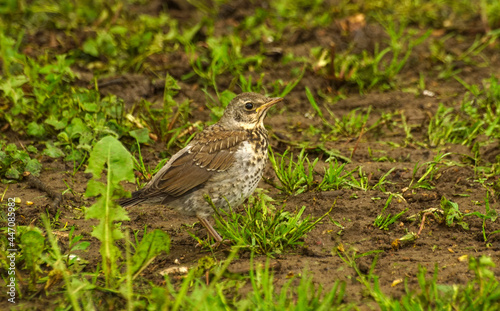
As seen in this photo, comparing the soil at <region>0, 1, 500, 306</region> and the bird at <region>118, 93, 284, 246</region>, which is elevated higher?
the bird at <region>118, 93, 284, 246</region>

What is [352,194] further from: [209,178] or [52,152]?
[52,152]

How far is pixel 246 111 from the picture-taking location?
5.28m

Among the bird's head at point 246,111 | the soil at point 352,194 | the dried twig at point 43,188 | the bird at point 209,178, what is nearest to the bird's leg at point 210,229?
the bird at point 209,178

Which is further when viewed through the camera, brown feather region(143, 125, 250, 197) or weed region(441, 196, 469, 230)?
brown feather region(143, 125, 250, 197)

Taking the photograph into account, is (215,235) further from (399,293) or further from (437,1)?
(437,1)

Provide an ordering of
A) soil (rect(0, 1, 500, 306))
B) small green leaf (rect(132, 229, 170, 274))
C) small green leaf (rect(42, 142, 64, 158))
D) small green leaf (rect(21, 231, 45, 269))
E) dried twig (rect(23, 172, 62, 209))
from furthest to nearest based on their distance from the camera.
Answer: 1. small green leaf (rect(42, 142, 64, 158))
2. dried twig (rect(23, 172, 62, 209))
3. soil (rect(0, 1, 500, 306))
4. small green leaf (rect(132, 229, 170, 274))
5. small green leaf (rect(21, 231, 45, 269))

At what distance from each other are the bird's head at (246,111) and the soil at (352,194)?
0.59m

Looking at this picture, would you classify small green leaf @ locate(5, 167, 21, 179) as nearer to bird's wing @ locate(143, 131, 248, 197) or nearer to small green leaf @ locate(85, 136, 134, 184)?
bird's wing @ locate(143, 131, 248, 197)

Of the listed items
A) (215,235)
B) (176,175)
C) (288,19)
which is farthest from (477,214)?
(288,19)

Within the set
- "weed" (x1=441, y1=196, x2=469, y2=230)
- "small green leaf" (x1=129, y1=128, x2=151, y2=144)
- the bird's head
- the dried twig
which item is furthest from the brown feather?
"weed" (x1=441, y1=196, x2=469, y2=230)

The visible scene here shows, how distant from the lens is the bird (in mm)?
4824

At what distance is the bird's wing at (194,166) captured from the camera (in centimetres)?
483

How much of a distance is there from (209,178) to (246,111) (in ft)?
2.36

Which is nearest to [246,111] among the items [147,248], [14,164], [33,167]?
[147,248]
